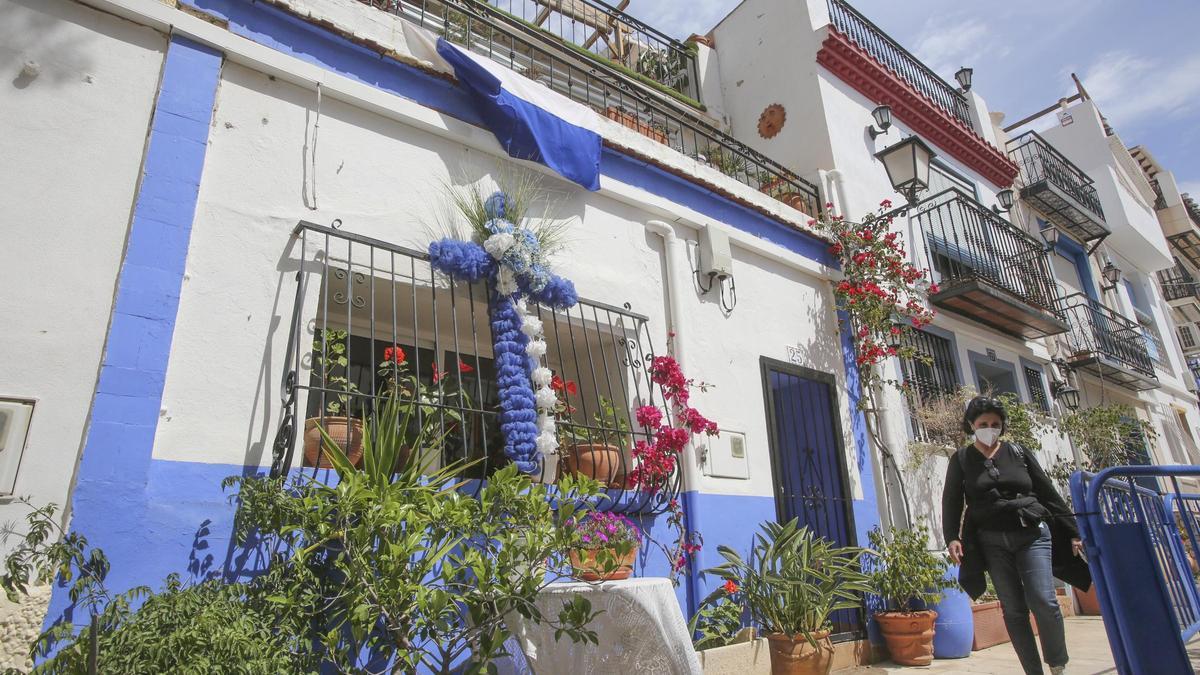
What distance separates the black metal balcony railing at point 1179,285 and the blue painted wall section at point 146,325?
2168 centimetres

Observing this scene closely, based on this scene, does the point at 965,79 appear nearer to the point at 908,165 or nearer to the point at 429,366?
the point at 908,165

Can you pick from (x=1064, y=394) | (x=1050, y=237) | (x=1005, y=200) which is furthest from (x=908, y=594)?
(x=1050, y=237)

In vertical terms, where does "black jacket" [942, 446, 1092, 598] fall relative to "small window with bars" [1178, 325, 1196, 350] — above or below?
below

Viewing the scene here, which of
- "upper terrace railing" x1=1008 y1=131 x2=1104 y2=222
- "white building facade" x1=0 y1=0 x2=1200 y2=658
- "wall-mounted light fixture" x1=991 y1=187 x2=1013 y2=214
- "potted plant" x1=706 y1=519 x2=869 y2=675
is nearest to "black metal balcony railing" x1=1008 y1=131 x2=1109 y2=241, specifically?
"upper terrace railing" x1=1008 y1=131 x2=1104 y2=222

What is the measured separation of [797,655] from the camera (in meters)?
4.11

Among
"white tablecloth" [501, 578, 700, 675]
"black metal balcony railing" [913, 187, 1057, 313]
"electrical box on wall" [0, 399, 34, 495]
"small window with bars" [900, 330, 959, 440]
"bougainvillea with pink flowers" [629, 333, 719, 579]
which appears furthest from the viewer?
"black metal balcony railing" [913, 187, 1057, 313]

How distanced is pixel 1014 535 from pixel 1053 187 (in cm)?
1027

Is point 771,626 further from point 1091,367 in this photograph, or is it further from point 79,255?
point 1091,367

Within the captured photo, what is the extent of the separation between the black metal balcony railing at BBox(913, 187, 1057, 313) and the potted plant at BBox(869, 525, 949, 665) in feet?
12.7

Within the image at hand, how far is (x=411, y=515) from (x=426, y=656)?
106 centimetres

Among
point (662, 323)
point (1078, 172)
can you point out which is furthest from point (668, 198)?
point (1078, 172)

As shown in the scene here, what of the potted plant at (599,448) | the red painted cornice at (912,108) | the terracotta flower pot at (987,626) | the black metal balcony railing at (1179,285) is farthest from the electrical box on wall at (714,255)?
the black metal balcony railing at (1179,285)

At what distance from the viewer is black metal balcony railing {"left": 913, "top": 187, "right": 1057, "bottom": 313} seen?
350 inches

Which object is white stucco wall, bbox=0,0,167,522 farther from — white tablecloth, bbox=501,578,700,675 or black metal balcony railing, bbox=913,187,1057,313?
black metal balcony railing, bbox=913,187,1057,313
